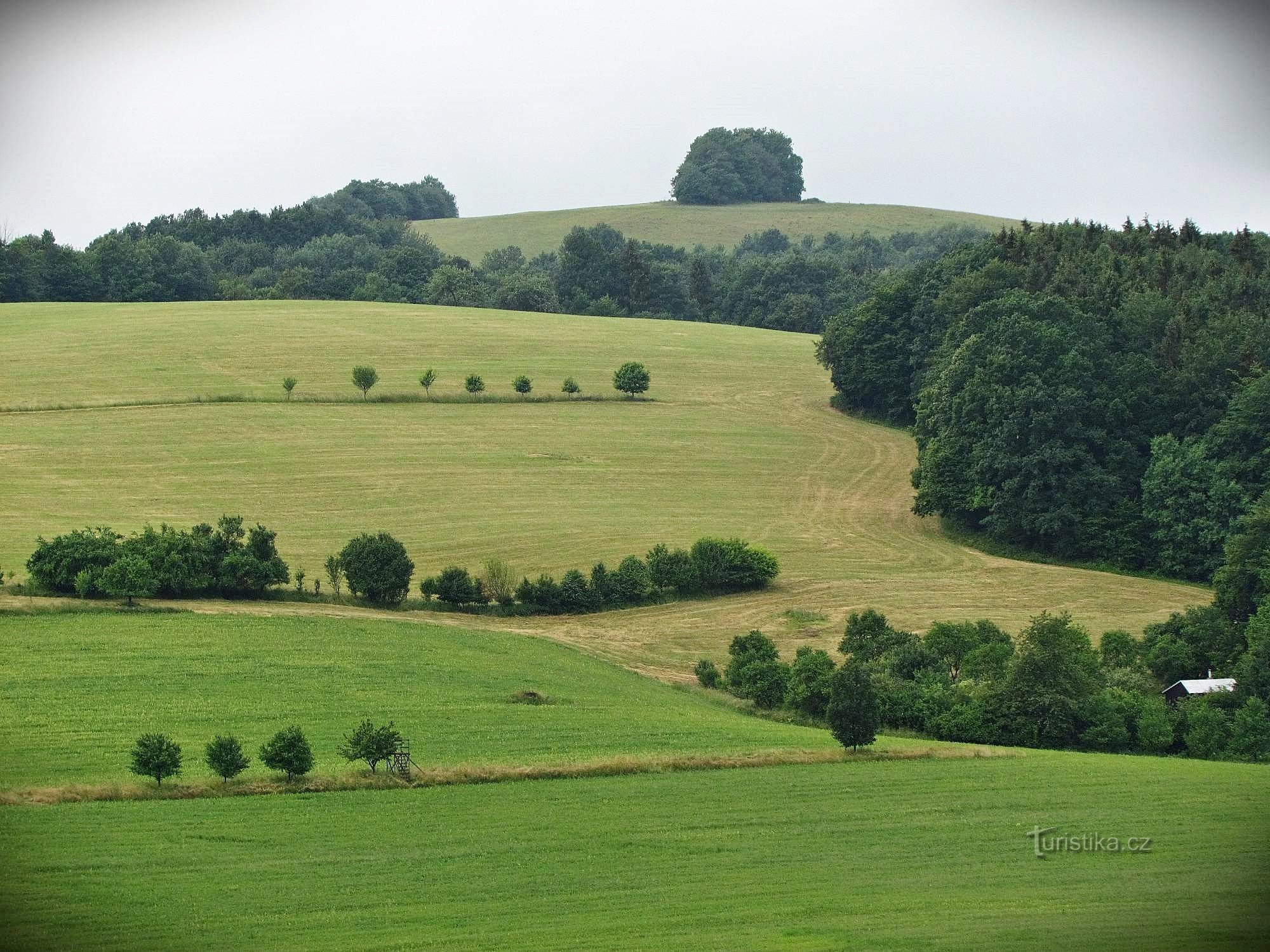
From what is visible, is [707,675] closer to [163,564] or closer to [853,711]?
[853,711]

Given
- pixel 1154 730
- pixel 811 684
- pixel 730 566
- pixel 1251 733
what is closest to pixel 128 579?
pixel 811 684

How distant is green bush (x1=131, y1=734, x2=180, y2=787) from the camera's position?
1235 inches

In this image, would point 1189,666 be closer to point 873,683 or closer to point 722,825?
point 873,683

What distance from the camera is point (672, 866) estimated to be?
86.9 feet

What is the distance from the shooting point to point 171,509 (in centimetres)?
6725

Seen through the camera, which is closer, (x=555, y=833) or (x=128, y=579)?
(x=555, y=833)

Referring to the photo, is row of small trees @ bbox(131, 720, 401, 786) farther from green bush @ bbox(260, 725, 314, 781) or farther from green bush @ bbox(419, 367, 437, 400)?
green bush @ bbox(419, 367, 437, 400)

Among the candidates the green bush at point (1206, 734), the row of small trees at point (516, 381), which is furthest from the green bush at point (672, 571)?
the row of small trees at point (516, 381)

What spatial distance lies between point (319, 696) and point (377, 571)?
1428 centimetres

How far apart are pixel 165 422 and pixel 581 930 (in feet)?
216

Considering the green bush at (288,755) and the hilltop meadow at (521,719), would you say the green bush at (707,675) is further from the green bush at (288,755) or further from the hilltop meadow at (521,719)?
the green bush at (288,755)

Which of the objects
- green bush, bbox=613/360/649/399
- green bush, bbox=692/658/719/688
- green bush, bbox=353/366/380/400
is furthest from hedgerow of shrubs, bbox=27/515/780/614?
green bush, bbox=613/360/649/399

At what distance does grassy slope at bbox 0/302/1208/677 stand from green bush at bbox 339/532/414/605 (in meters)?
4.81

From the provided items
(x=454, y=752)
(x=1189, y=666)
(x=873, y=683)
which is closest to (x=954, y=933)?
(x=454, y=752)
